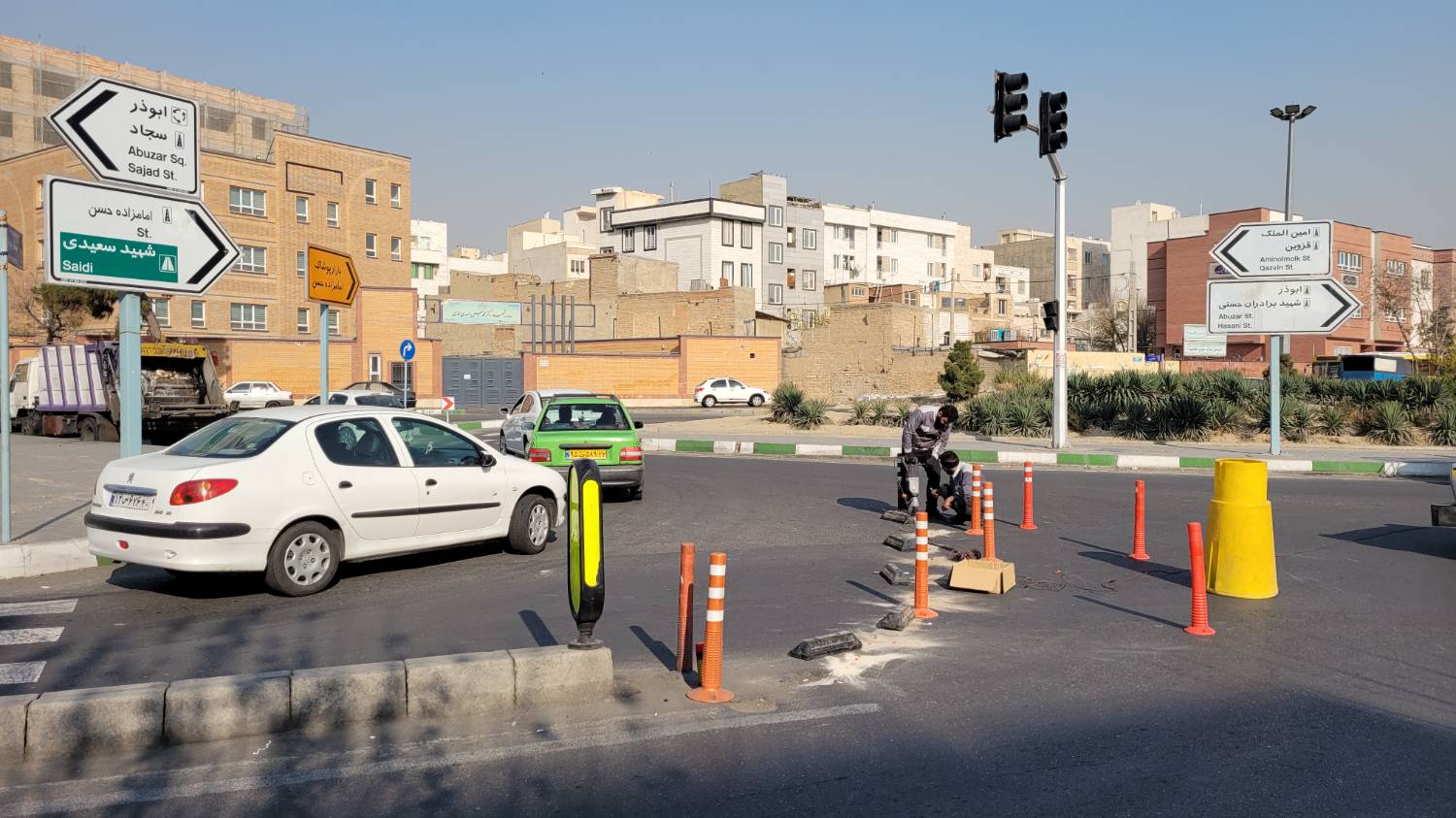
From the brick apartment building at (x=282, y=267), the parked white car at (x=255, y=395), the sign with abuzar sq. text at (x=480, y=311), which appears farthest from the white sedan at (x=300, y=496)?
the sign with abuzar sq. text at (x=480, y=311)

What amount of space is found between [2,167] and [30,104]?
10549mm

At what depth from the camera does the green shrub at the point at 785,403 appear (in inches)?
1292

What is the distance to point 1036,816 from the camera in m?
4.50

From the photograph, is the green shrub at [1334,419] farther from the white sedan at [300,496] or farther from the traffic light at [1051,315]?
the white sedan at [300,496]

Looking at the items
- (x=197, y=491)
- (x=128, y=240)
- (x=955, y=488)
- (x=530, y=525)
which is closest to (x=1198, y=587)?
(x=955, y=488)

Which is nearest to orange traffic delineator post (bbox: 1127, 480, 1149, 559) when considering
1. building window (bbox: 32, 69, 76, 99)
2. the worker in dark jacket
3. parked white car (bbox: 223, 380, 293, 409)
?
the worker in dark jacket

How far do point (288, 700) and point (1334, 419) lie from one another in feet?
87.3

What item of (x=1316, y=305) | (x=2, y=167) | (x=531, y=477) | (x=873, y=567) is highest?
(x=2, y=167)

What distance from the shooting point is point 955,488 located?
43.8 feet

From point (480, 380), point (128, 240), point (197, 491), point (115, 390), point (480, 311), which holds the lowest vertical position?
point (197, 491)

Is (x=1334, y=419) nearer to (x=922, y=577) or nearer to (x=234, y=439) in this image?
(x=922, y=577)

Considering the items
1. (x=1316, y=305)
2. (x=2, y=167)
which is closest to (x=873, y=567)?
(x=1316, y=305)

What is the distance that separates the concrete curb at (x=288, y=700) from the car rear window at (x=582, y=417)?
30.0 feet

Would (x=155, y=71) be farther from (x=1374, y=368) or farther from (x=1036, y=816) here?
(x=1036, y=816)
